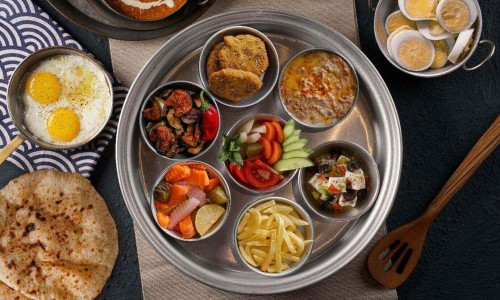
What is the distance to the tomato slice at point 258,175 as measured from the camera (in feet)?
10.2

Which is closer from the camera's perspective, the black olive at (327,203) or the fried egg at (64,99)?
the black olive at (327,203)

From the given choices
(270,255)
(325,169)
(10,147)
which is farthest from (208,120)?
(10,147)

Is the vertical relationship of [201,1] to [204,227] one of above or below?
above

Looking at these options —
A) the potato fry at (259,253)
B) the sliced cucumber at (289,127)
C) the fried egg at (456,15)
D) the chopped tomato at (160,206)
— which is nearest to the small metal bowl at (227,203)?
the chopped tomato at (160,206)

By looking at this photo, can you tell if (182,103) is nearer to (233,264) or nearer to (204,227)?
(204,227)

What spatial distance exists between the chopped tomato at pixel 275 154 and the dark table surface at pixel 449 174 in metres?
0.93

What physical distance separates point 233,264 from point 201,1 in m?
1.65

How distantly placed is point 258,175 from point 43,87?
4.94 feet

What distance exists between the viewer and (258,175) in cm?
312

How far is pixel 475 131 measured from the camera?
3.56 meters

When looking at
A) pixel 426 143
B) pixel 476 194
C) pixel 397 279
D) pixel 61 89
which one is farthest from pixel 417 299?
pixel 61 89

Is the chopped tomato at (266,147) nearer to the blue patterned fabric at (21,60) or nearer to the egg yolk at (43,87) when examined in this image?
the blue patterned fabric at (21,60)

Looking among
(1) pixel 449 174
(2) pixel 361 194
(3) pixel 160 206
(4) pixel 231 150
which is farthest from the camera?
A: (1) pixel 449 174

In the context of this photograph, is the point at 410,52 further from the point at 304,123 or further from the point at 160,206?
the point at 160,206
